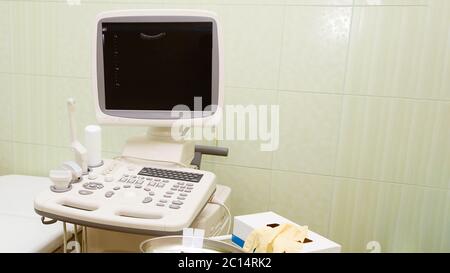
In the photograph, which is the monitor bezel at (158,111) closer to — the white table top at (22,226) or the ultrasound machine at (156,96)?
the ultrasound machine at (156,96)

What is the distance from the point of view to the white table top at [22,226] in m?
1.23

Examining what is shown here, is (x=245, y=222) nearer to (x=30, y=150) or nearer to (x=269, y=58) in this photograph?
(x=269, y=58)

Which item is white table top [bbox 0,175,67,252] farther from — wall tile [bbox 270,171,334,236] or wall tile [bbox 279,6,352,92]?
wall tile [bbox 279,6,352,92]

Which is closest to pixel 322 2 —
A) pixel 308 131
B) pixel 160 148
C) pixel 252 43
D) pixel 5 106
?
pixel 252 43

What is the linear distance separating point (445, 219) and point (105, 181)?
142 centimetres

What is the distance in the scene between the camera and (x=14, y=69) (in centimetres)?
190

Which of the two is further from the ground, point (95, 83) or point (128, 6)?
point (128, 6)

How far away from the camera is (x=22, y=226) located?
134 centimetres

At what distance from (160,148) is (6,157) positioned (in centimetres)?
115

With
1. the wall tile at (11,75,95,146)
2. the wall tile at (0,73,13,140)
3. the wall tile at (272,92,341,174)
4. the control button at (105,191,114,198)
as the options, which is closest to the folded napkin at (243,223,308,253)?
the control button at (105,191,114,198)

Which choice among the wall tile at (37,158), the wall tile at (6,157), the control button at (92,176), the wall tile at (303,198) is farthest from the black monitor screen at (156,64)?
the wall tile at (6,157)

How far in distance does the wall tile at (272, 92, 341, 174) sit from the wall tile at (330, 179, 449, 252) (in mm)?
152

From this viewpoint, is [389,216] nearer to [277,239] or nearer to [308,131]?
A: [308,131]

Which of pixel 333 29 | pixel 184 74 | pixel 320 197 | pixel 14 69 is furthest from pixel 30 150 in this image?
pixel 333 29
